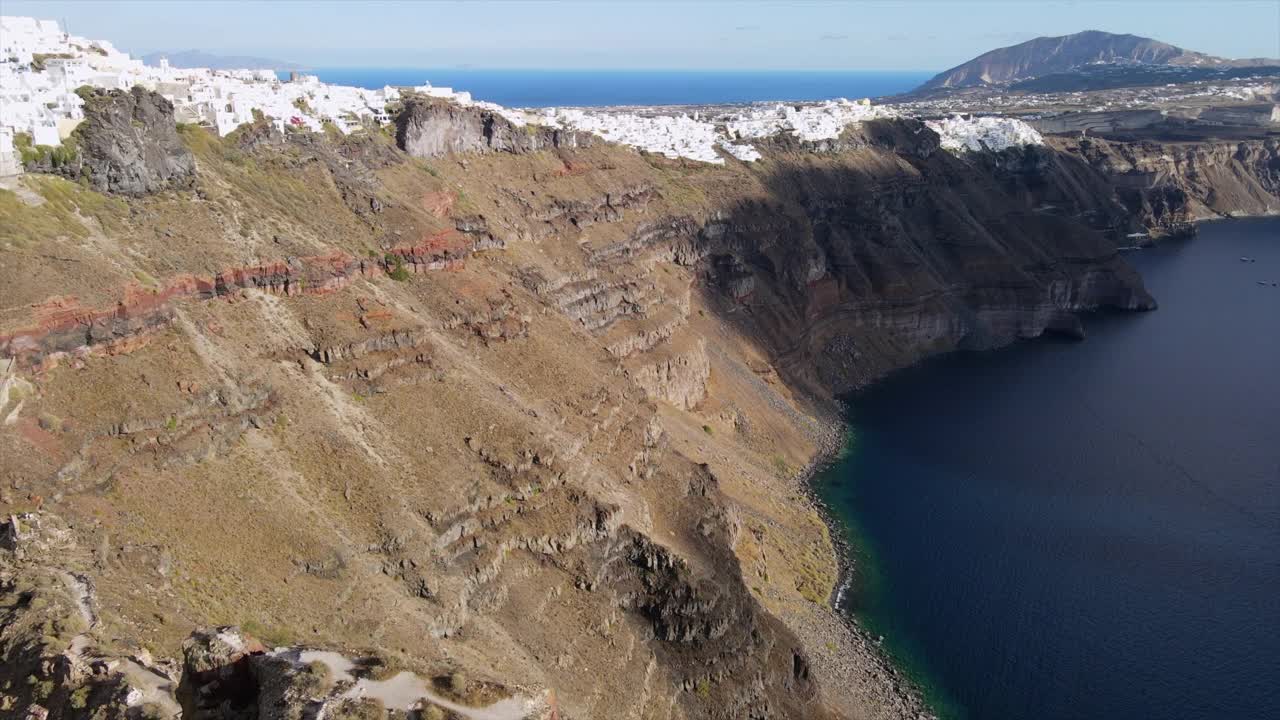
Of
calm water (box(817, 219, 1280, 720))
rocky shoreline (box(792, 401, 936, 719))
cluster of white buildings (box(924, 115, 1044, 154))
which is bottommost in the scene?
rocky shoreline (box(792, 401, 936, 719))

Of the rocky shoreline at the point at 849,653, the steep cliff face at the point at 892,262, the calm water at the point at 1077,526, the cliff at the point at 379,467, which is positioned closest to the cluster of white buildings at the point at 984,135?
the steep cliff face at the point at 892,262

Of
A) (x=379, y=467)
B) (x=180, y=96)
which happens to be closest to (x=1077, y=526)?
(x=379, y=467)

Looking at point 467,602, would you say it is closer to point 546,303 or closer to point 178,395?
point 178,395

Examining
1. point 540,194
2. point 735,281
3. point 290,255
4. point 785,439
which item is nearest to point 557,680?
point 290,255

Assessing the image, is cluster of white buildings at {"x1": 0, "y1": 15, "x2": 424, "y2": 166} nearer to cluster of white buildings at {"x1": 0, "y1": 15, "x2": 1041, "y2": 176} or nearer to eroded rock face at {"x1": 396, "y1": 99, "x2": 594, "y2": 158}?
cluster of white buildings at {"x1": 0, "y1": 15, "x2": 1041, "y2": 176}

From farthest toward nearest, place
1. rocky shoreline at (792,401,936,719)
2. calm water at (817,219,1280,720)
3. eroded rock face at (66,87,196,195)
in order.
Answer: calm water at (817,219,1280,720) < rocky shoreline at (792,401,936,719) < eroded rock face at (66,87,196,195)

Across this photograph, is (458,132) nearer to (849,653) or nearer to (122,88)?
(122,88)

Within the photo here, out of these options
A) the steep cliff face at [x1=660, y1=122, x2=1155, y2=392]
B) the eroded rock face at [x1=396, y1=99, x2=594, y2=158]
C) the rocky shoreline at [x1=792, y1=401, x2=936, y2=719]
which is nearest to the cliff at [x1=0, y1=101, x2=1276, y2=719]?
the rocky shoreline at [x1=792, y1=401, x2=936, y2=719]
